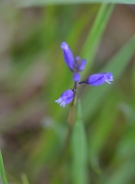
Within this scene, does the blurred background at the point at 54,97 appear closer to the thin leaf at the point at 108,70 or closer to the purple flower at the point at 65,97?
the thin leaf at the point at 108,70

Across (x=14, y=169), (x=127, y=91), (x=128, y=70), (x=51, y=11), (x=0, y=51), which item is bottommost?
(x=14, y=169)

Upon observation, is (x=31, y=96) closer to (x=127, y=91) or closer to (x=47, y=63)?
(x=47, y=63)

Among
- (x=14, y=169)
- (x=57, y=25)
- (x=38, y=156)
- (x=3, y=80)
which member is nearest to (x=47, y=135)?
(x=38, y=156)

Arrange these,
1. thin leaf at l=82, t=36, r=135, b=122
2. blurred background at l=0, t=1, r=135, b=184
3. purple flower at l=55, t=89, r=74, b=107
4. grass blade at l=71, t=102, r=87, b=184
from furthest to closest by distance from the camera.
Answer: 1. blurred background at l=0, t=1, r=135, b=184
2. thin leaf at l=82, t=36, r=135, b=122
3. grass blade at l=71, t=102, r=87, b=184
4. purple flower at l=55, t=89, r=74, b=107

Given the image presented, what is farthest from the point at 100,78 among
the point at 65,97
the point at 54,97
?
the point at 54,97

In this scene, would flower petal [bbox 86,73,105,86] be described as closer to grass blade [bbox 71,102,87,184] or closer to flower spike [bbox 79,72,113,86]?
flower spike [bbox 79,72,113,86]

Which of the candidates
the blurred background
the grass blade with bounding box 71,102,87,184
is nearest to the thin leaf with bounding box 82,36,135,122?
the blurred background

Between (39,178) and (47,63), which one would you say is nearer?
(39,178)

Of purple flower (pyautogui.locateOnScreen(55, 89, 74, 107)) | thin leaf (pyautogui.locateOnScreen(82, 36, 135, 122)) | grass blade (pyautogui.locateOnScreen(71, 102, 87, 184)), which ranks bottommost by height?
purple flower (pyautogui.locateOnScreen(55, 89, 74, 107))
